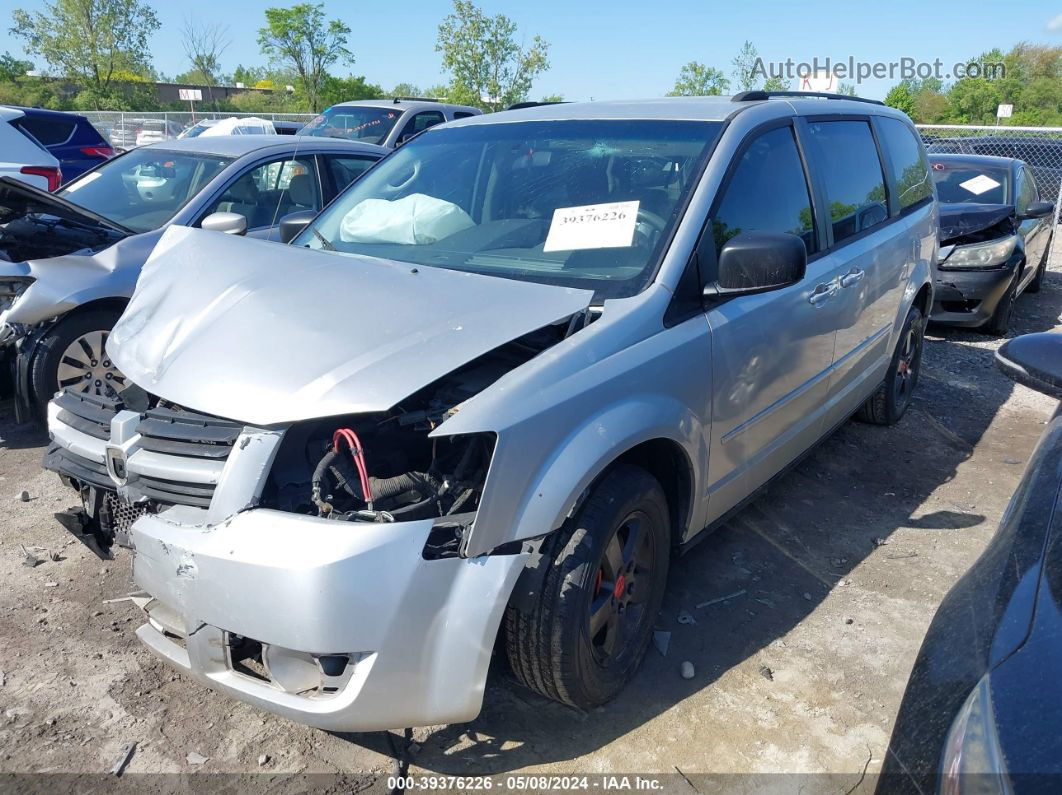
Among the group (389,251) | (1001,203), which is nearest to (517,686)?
(389,251)

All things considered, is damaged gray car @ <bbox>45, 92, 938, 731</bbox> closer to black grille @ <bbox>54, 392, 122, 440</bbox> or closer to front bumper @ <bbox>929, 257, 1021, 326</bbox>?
black grille @ <bbox>54, 392, 122, 440</bbox>

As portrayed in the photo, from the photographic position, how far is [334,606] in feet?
6.66

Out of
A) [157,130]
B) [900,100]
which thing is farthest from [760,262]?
[900,100]

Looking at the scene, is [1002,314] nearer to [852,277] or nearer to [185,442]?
[852,277]

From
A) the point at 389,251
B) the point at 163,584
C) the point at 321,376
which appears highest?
the point at 389,251

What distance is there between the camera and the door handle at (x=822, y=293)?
3.58m

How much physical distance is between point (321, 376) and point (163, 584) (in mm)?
712

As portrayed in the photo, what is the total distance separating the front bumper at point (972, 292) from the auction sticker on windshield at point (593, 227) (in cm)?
578

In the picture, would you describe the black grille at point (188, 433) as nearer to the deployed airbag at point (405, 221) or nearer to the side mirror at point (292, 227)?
the deployed airbag at point (405, 221)

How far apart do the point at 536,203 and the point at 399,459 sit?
4.30 ft

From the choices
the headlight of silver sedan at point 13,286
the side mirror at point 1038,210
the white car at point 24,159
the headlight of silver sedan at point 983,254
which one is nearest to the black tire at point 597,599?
the headlight of silver sedan at point 13,286

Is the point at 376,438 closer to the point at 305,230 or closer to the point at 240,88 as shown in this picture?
the point at 305,230

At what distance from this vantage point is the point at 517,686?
114 inches

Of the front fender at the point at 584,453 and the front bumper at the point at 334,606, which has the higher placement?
the front fender at the point at 584,453
